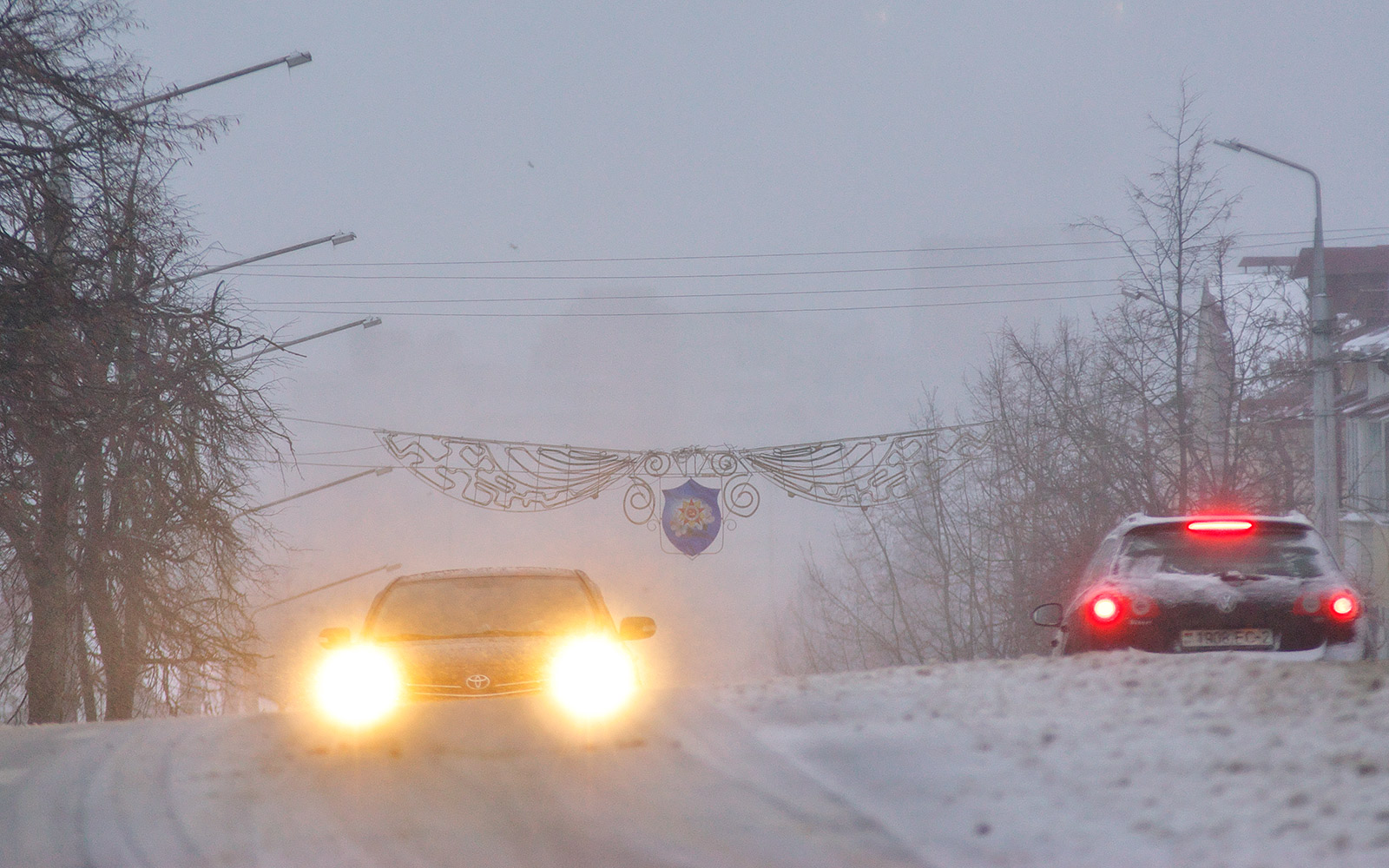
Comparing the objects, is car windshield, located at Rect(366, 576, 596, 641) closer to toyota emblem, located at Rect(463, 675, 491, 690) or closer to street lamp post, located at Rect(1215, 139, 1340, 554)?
toyota emblem, located at Rect(463, 675, 491, 690)

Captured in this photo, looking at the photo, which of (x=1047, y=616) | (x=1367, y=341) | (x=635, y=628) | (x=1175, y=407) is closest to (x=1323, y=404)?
(x=1175, y=407)

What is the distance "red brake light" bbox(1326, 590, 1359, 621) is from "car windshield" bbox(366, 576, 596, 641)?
14.7 ft

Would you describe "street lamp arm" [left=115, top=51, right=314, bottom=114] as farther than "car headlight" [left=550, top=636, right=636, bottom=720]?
Yes

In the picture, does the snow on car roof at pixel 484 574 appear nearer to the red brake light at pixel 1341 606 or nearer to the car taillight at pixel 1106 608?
the car taillight at pixel 1106 608

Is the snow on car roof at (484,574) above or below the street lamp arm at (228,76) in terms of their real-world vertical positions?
below

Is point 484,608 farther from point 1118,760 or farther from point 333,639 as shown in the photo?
point 1118,760

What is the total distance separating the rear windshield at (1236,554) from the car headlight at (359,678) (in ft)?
14.4

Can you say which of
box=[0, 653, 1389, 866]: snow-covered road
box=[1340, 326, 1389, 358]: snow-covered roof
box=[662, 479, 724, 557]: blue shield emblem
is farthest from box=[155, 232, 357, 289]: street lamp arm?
box=[1340, 326, 1389, 358]: snow-covered roof

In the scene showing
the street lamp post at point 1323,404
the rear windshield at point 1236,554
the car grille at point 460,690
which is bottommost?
the car grille at point 460,690

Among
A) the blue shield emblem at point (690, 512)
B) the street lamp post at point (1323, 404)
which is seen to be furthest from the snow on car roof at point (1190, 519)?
the blue shield emblem at point (690, 512)

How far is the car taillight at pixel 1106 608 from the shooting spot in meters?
8.45

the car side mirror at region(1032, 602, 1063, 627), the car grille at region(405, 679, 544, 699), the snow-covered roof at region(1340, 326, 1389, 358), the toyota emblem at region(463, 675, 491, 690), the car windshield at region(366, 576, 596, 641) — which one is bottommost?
the car grille at region(405, 679, 544, 699)

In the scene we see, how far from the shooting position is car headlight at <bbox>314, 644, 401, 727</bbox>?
781 cm

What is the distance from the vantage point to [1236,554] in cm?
823
